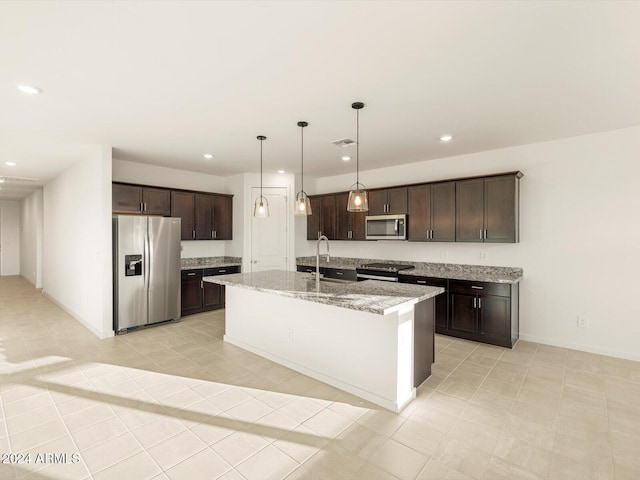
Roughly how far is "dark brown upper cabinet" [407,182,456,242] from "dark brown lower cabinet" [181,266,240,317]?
3.55 metres

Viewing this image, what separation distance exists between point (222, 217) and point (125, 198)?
1.75 metres

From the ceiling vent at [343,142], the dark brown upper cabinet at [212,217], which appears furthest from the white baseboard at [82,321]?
the ceiling vent at [343,142]

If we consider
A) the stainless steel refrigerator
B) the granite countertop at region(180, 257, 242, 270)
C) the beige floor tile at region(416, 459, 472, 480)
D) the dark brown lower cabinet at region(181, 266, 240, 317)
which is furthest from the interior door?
the beige floor tile at region(416, 459, 472, 480)

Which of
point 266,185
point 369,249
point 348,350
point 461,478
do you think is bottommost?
point 461,478

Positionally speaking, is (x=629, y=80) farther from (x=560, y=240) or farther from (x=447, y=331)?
(x=447, y=331)

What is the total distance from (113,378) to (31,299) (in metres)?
5.52

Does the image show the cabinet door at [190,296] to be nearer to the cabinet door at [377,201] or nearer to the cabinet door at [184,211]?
the cabinet door at [184,211]

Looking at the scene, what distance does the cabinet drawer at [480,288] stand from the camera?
390 centimetres

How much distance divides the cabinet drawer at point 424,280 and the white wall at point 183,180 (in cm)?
352

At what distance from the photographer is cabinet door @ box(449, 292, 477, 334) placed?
4.14 metres

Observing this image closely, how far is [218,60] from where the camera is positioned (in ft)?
7.22

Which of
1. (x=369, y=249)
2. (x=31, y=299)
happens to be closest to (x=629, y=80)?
(x=369, y=249)

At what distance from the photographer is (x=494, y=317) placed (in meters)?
3.98

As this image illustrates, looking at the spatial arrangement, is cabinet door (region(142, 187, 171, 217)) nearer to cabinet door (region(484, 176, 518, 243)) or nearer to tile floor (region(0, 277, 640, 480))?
tile floor (region(0, 277, 640, 480))
